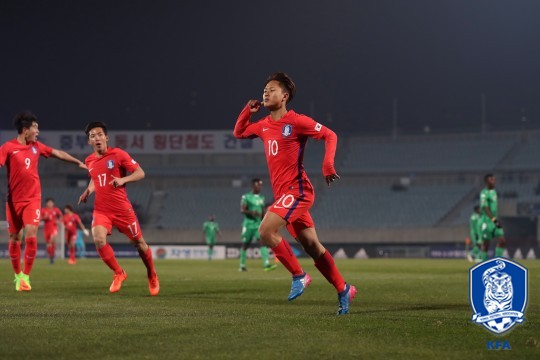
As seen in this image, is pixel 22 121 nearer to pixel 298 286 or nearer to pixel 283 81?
pixel 283 81

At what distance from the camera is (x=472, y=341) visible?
22.0 feet

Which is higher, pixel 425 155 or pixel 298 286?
pixel 425 155

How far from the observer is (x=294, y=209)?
30.2 ft

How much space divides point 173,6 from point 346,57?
1610 cm

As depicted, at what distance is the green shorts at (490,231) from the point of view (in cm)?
2491

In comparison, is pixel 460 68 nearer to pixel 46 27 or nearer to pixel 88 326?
pixel 46 27

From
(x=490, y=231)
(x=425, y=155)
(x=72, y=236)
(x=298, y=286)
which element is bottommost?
(x=298, y=286)

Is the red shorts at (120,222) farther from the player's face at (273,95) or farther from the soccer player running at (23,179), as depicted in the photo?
the player's face at (273,95)

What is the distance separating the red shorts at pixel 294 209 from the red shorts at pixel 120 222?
380cm

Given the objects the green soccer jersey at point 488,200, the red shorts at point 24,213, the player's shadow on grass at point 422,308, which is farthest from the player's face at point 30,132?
the green soccer jersey at point 488,200

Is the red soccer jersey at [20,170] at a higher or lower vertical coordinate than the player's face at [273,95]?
lower

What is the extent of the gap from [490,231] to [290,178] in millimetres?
17283

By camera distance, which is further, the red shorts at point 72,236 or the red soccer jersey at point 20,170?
the red shorts at point 72,236

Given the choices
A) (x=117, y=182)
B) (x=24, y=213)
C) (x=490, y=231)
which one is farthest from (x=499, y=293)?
(x=490, y=231)
